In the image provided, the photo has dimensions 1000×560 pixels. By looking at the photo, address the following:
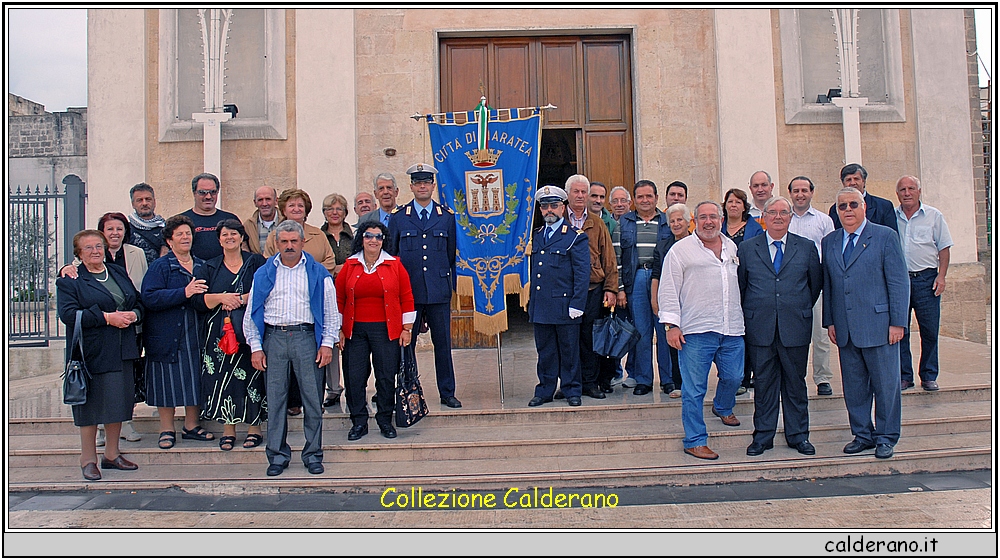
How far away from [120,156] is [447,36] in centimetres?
487

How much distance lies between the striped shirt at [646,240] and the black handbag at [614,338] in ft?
2.11

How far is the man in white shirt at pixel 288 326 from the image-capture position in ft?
15.6

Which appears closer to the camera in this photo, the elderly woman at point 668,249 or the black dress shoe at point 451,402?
the elderly woman at point 668,249

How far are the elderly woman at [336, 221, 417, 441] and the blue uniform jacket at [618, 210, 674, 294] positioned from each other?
2.03 m

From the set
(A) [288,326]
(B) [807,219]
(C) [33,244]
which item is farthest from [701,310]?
(C) [33,244]

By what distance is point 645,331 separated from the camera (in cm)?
606

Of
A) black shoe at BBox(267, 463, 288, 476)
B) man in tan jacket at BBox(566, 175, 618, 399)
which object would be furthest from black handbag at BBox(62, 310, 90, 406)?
man in tan jacket at BBox(566, 175, 618, 399)

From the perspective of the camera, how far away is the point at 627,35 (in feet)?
32.6

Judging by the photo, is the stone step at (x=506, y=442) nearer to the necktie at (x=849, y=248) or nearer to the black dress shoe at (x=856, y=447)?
the black dress shoe at (x=856, y=447)

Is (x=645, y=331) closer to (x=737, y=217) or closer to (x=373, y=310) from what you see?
(x=737, y=217)

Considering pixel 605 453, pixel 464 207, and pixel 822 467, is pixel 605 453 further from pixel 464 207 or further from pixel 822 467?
pixel 464 207

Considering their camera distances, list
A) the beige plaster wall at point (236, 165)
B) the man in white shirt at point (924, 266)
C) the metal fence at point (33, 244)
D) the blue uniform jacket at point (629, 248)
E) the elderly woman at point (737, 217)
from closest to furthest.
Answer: the elderly woman at point (737, 217) < the man in white shirt at point (924, 266) < the blue uniform jacket at point (629, 248) < the metal fence at point (33, 244) < the beige plaster wall at point (236, 165)

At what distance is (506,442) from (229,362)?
87.3 inches

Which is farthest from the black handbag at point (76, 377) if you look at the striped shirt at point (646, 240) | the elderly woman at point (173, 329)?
the striped shirt at point (646, 240)
